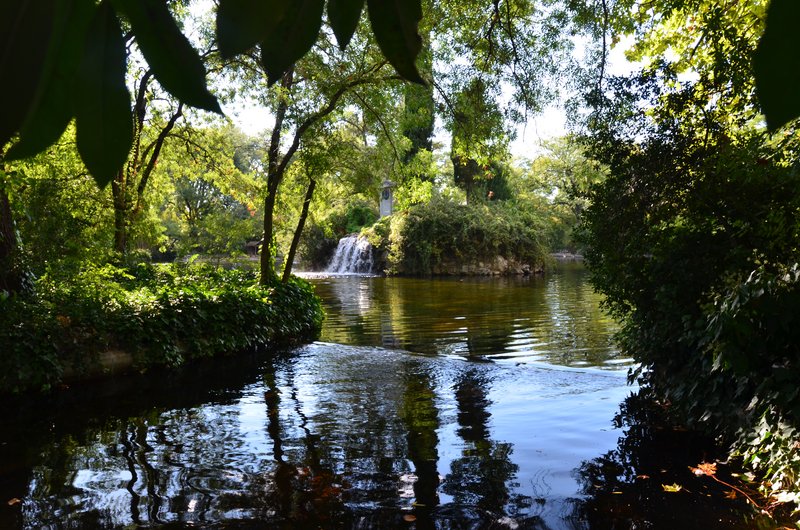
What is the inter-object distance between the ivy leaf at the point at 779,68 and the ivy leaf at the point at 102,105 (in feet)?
1.45

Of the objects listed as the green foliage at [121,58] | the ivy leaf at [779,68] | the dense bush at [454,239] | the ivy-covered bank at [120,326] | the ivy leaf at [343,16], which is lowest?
the ivy-covered bank at [120,326]

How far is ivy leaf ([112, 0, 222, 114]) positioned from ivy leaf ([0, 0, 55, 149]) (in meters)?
0.10

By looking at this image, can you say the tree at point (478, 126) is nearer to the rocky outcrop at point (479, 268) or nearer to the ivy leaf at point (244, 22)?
the ivy leaf at point (244, 22)

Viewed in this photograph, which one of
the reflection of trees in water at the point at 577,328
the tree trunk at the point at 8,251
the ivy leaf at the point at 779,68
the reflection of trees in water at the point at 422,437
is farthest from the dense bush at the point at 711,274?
the tree trunk at the point at 8,251

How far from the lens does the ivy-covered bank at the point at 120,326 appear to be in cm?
672

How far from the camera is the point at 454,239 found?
28.0m

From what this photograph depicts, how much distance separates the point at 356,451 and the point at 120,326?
401cm

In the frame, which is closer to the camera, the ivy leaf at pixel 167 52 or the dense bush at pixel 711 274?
the ivy leaf at pixel 167 52

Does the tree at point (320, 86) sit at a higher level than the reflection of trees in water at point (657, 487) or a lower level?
higher

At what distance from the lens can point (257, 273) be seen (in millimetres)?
13422

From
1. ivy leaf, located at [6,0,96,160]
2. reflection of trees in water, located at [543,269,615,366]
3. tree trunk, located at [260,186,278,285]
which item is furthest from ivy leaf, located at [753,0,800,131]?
tree trunk, located at [260,186,278,285]

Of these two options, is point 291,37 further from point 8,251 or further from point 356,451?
point 8,251

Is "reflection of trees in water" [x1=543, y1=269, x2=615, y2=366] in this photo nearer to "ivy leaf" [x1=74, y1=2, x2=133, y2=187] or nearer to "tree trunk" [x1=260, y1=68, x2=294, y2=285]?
"tree trunk" [x1=260, y1=68, x2=294, y2=285]

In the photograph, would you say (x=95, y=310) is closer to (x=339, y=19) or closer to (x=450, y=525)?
(x=450, y=525)
